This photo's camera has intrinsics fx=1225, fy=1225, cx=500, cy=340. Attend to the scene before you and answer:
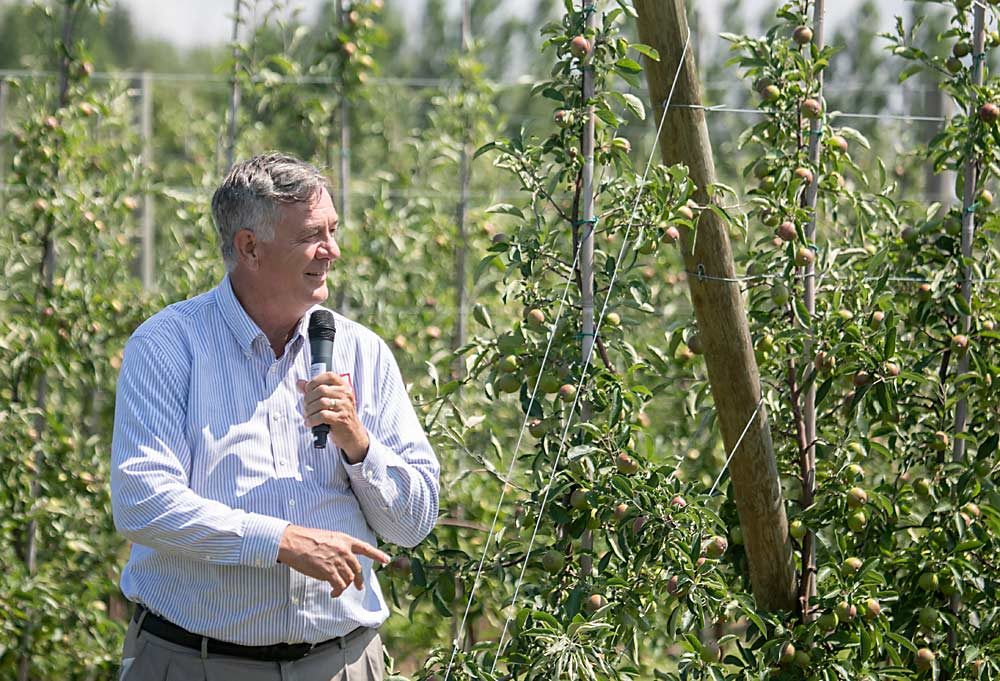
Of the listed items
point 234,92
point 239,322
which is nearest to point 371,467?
point 239,322

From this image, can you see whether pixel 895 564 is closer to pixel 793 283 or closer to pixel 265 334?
pixel 793 283

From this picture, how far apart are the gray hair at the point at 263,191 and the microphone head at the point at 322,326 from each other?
151 millimetres

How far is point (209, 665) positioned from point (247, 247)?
2.15ft

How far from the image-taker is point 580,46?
2.14m

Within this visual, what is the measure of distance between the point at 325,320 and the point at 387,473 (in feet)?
0.88

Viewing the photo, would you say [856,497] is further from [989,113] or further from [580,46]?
[580,46]

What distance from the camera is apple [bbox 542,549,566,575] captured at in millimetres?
2217

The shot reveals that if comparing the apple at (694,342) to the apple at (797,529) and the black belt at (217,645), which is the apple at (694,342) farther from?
the black belt at (217,645)

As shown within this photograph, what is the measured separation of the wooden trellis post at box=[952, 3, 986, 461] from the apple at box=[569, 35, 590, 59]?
2.72 feet

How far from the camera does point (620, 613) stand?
7.05 ft

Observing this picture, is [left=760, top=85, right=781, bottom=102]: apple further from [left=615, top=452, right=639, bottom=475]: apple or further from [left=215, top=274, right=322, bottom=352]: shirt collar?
[left=215, top=274, right=322, bottom=352]: shirt collar

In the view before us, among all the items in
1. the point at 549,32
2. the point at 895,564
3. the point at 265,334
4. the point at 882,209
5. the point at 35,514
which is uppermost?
the point at 549,32

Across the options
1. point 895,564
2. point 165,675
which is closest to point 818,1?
point 895,564

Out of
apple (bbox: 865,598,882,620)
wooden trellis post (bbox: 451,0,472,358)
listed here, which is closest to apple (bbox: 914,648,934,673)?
apple (bbox: 865,598,882,620)
